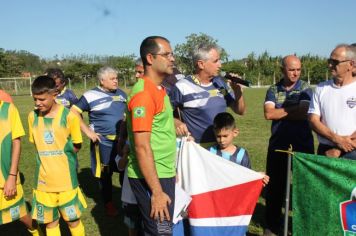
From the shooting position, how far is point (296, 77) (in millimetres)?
4715

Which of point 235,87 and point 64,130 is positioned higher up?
point 235,87

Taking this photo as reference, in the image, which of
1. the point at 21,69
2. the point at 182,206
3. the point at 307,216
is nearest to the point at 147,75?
the point at 182,206

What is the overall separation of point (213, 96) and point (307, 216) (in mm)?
1663

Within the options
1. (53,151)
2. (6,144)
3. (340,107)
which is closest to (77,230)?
(53,151)

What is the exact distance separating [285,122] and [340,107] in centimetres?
86

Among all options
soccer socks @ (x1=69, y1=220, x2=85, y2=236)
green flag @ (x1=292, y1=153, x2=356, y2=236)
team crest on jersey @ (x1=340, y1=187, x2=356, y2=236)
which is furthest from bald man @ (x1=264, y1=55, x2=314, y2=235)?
soccer socks @ (x1=69, y1=220, x2=85, y2=236)

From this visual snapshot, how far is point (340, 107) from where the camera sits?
407cm

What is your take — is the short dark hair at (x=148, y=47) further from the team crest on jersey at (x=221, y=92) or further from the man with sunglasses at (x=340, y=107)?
the man with sunglasses at (x=340, y=107)

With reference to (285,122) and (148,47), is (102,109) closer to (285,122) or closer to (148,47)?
(285,122)

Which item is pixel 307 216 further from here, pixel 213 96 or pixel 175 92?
pixel 175 92

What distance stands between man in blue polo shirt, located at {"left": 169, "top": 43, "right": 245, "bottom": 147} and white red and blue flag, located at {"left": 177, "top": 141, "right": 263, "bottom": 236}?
0.59m

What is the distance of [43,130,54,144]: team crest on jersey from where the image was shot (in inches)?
166

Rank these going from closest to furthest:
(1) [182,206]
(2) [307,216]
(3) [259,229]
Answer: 1. (1) [182,206]
2. (2) [307,216]
3. (3) [259,229]

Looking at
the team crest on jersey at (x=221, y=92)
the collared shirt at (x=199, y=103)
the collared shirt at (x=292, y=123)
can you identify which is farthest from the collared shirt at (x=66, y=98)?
the collared shirt at (x=292, y=123)
